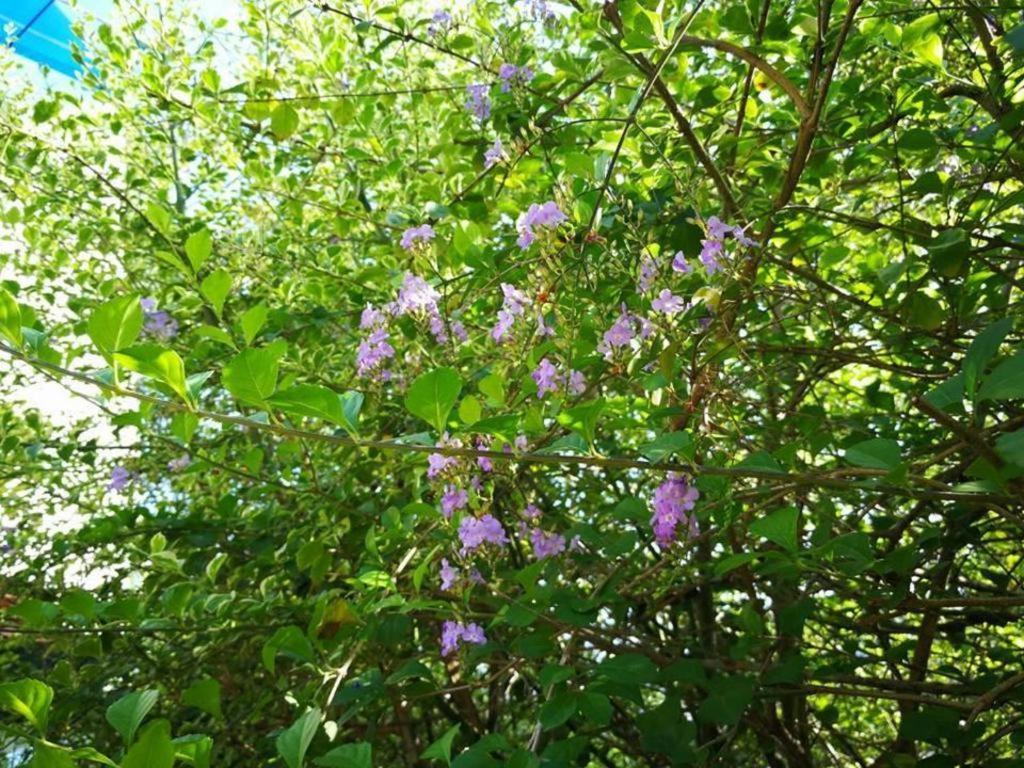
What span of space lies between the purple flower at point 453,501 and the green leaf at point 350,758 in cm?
33

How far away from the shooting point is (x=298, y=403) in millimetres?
698

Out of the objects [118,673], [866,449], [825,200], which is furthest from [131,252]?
[866,449]

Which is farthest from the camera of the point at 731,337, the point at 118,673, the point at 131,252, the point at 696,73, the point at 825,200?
the point at 131,252

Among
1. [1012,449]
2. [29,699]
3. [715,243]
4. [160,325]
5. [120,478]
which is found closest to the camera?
[1012,449]

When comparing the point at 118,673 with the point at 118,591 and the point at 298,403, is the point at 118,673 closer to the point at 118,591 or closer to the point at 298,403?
the point at 118,591

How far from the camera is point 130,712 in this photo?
839 millimetres

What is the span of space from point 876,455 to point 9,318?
64 cm

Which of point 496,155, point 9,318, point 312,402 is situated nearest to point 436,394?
point 312,402

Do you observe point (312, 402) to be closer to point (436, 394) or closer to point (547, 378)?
point (436, 394)

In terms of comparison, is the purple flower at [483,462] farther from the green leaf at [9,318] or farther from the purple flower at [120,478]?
the purple flower at [120,478]

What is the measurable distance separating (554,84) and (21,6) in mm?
2623

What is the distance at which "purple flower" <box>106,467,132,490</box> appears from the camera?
236 cm

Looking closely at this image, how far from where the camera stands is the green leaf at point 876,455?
72 centimetres

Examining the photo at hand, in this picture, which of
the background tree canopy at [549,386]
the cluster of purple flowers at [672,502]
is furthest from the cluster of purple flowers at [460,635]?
the cluster of purple flowers at [672,502]
